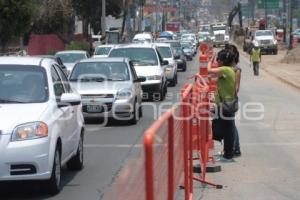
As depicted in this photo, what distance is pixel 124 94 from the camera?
1766cm

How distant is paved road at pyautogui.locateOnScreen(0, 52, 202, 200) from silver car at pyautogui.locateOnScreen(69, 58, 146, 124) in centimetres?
35

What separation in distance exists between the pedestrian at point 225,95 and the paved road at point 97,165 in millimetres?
1620

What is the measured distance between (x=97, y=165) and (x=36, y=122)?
305 cm

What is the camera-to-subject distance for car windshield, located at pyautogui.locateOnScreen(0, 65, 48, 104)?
31.2 feet

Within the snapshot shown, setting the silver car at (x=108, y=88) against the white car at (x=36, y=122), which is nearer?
the white car at (x=36, y=122)

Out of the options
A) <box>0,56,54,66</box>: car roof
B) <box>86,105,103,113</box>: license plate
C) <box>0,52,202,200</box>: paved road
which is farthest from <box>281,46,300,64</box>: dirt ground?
<box>0,56,54,66</box>: car roof

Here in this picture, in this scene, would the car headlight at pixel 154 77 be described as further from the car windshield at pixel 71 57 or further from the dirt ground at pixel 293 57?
the dirt ground at pixel 293 57

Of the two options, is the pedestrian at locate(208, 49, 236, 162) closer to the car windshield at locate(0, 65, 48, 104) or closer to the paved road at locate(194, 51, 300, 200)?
the paved road at locate(194, 51, 300, 200)

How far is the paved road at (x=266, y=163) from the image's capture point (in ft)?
31.1

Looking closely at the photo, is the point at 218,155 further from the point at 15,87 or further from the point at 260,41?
the point at 260,41

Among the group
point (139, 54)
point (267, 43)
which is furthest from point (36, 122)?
point (267, 43)

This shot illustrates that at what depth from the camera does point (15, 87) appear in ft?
31.9

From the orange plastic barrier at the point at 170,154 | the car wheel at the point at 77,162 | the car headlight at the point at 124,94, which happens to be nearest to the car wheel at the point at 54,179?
the orange plastic barrier at the point at 170,154

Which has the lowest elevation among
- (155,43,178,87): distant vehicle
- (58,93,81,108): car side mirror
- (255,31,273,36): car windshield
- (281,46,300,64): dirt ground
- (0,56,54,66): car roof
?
(281,46,300,64): dirt ground
